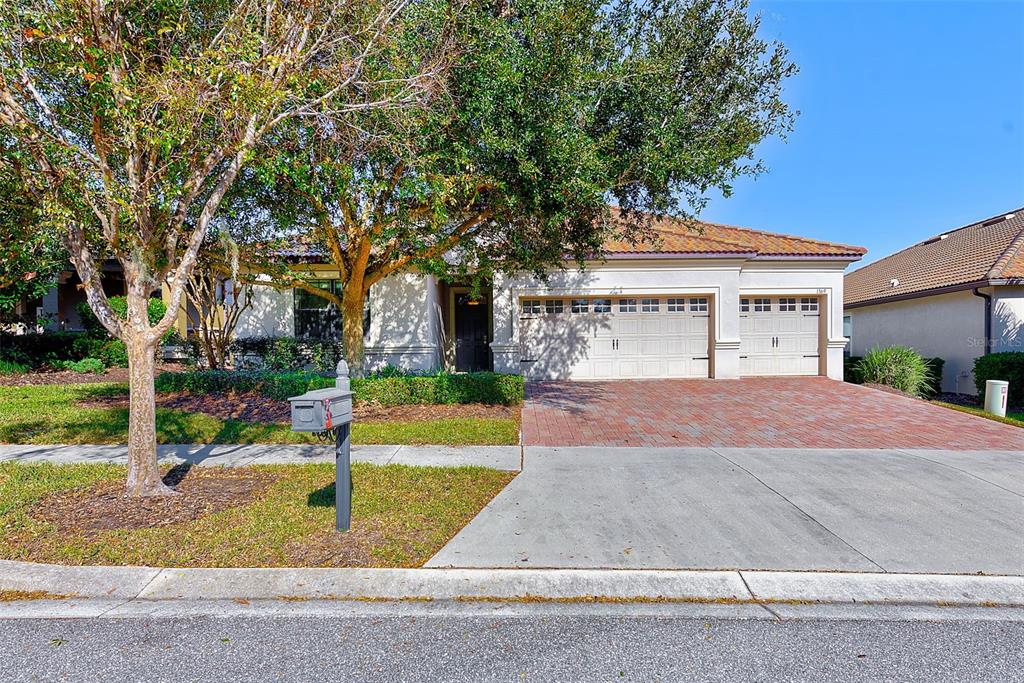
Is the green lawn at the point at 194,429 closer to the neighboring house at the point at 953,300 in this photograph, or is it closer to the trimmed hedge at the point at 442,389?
the trimmed hedge at the point at 442,389

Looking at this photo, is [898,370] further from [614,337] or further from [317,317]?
[317,317]

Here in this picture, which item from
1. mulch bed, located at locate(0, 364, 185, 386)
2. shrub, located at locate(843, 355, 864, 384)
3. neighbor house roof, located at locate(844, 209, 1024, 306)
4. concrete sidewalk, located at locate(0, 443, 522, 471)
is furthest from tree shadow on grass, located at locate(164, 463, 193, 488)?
neighbor house roof, located at locate(844, 209, 1024, 306)

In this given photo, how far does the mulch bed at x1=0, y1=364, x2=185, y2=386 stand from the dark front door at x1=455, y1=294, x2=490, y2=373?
7472mm

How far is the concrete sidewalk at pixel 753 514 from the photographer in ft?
13.0

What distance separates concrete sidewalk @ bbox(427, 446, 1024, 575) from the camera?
3.96 meters

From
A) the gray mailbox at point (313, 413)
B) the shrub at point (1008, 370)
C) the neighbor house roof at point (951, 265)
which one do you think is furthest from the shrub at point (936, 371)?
the gray mailbox at point (313, 413)

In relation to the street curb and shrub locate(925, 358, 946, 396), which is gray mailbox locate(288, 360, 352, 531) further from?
shrub locate(925, 358, 946, 396)

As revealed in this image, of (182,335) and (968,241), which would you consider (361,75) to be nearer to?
(182,335)

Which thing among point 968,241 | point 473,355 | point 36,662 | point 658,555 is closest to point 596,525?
point 658,555

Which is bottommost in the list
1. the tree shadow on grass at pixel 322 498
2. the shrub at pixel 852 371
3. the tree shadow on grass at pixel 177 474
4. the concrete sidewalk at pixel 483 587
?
the concrete sidewalk at pixel 483 587

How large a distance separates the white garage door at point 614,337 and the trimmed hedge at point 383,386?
395 centimetres

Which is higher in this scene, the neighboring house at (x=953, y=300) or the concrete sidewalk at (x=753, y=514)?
the neighboring house at (x=953, y=300)

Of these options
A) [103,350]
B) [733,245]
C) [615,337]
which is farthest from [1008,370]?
[103,350]

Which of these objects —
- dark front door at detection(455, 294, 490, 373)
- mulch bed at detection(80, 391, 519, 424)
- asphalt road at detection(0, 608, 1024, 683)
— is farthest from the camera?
dark front door at detection(455, 294, 490, 373)
